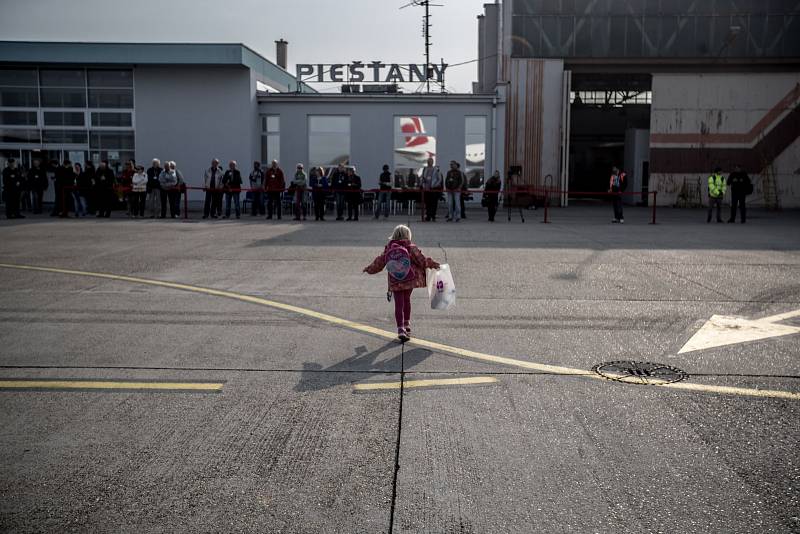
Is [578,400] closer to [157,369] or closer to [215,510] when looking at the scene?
[215,510]

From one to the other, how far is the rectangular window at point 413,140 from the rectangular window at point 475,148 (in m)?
1.36

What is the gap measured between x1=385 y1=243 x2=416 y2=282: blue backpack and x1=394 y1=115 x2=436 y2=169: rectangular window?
2285cm

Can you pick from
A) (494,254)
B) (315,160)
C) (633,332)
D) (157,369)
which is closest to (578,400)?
(633,332)

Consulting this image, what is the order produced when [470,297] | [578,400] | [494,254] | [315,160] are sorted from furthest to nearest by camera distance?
[315,160], [494,254], [470,297], [578,400]

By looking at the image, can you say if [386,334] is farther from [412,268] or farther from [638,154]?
[638,154]

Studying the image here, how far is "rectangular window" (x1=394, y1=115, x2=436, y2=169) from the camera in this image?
29531 millimetres

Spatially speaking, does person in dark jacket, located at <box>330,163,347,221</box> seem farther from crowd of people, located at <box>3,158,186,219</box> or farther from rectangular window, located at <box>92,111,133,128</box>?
rectangular window, located at <box>92,111,133,128</box>

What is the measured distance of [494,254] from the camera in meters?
13.5

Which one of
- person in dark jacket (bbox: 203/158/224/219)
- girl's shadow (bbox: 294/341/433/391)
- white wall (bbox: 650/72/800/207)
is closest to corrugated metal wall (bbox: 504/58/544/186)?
white wall (bbox: 650/72/800/207)

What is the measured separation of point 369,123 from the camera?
29469 mm

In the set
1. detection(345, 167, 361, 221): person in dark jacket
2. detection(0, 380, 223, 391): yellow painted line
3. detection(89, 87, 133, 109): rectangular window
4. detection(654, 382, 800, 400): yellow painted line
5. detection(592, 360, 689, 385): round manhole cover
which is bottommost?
detection(0, 380, 223, 391): yellow painted line

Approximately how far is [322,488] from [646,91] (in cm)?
4332

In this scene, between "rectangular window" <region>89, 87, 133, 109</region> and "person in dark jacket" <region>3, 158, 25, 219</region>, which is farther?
"rectangular window" <region>89, 87, 133, 109</region>

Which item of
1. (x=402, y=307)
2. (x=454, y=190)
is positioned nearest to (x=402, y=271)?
(x=402, y=307)
